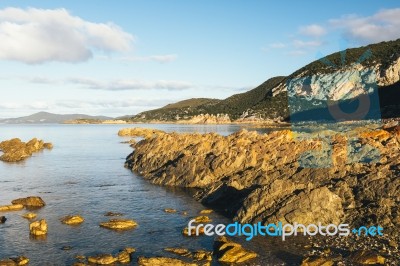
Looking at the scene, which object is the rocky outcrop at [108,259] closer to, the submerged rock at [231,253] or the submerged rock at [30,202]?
the submerged rock at [231,253]

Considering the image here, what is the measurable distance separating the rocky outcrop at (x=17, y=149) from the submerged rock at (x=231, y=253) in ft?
325

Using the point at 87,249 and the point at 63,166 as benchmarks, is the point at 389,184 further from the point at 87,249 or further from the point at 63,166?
the point at 63,166

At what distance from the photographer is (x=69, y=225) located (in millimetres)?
49156

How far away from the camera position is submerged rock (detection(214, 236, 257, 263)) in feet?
121

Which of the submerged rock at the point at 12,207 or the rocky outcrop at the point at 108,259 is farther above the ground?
the submerged rock at the point at 12,207

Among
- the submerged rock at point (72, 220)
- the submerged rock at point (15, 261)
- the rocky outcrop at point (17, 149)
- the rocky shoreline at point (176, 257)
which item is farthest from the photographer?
the rocky outcrop at point (17, 149)

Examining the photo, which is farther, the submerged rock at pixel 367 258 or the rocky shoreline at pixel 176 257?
the rocky shoreline at pixel 176 257

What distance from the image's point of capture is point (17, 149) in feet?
440

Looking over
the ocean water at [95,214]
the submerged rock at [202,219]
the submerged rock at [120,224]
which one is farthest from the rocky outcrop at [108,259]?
the submerged rock at [202,219]

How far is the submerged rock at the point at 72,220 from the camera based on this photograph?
4995 centimetres

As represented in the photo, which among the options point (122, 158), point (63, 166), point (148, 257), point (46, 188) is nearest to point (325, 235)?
point (148, 257)

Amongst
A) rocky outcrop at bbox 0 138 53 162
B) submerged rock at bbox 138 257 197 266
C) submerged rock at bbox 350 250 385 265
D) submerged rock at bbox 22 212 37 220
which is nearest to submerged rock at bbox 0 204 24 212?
submerged rock at bbox 22 212 37 220

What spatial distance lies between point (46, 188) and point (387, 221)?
59682 millimetres

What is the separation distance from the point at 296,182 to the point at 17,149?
11125cm
